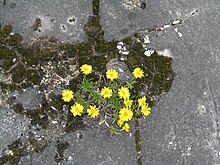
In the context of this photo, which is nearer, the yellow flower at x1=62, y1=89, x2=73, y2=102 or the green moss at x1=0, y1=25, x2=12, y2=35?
the yellow flower at x1=62, y1=89, x2=73, y2=102

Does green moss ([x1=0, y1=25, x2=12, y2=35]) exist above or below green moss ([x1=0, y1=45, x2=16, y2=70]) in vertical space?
above

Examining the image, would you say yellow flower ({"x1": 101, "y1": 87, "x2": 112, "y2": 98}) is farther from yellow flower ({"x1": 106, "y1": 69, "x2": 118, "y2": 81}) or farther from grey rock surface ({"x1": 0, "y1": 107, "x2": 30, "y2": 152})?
grey rock surface ({"x1": 0, "y1": 107, "x2": 30, "y2": 152})

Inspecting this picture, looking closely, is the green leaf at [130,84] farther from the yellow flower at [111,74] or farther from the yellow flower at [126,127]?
the yellow flower at [126,127]

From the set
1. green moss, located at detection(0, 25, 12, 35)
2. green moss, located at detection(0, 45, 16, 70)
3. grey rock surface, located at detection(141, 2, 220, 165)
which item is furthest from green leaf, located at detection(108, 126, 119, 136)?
green moss, located at detection(0, 25, 12, 35)

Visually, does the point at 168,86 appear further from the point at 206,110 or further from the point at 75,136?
the point at 75,136

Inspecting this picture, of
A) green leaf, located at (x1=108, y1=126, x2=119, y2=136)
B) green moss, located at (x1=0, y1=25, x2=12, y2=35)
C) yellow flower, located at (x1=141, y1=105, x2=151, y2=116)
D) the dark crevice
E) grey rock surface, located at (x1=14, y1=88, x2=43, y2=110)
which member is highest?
green moss, located at (x1=0, y1=25, x2=12, y2=35)

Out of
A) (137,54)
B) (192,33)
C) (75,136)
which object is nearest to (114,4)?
(137,54)

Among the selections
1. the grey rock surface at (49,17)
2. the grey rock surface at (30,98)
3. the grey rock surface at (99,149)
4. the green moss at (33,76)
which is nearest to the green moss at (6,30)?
the grey rock surface at (49,17)
